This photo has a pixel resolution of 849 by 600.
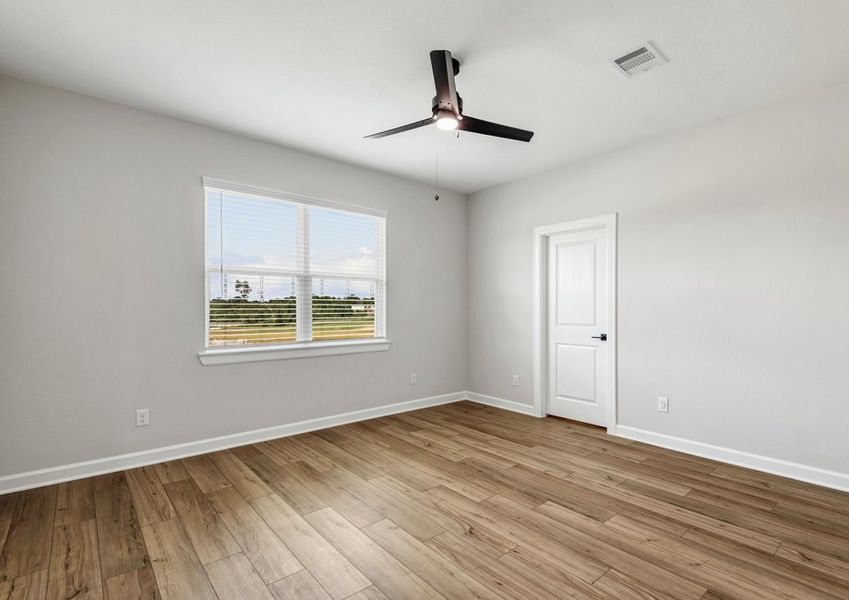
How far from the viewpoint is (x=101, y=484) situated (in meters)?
2.93

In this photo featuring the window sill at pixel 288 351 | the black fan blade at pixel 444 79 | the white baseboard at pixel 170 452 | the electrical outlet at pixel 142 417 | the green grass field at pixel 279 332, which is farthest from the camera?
the green grass field at pixel 279 332

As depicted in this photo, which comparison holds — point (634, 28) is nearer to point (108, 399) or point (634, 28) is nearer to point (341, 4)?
point (341, 4)

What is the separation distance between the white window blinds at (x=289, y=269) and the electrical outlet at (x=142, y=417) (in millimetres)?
680

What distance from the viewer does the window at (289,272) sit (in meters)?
3.72

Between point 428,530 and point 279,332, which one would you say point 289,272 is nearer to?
point 279,332

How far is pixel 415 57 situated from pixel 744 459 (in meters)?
3.83

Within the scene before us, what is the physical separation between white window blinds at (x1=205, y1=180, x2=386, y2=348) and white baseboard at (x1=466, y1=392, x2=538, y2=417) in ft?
5.27

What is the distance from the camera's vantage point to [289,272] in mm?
4082

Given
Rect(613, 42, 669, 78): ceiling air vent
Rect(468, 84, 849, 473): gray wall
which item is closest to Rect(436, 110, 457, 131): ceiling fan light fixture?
Rect(613, 42, 669, 78): ceiling air vent

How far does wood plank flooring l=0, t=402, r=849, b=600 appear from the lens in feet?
6.22

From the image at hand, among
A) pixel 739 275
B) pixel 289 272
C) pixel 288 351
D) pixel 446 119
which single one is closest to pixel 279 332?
pixel 288 351

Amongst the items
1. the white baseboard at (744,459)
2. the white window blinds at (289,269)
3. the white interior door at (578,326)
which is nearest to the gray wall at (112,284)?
the white window blinds at (289,269)

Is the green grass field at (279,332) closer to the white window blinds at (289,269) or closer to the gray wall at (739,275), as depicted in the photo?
the white window blinds at (289,269)

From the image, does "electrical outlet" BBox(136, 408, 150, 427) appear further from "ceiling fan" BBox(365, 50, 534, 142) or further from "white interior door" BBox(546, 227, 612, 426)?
"white interior door" BBox(546, 227, 612, 426)
